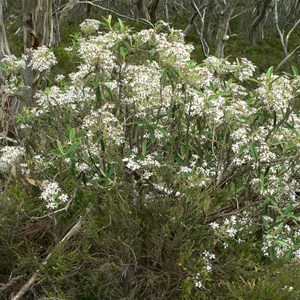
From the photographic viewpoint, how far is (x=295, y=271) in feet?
8.68

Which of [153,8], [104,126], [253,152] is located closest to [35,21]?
[104,126]

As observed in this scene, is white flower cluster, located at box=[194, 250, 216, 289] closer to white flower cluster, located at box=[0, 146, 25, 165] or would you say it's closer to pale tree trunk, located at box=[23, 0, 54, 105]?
white flower cluster, located at box=[0, 146, 25, 165]

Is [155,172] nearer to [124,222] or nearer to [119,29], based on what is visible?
[124,222]

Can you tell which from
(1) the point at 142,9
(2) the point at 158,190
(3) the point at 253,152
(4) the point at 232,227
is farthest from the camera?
(1) the point at 142,9

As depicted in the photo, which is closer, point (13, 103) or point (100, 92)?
point (100, 92)

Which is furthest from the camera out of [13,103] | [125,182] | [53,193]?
[13,103]

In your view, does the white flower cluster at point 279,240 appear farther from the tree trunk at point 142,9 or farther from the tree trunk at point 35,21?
the tree trunk at point 142,9

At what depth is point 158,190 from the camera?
2.84 m

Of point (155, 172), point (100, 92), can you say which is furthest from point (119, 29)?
point (155, 172)

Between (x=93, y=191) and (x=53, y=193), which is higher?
(x=53, y=193)

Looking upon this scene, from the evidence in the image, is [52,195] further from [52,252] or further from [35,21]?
[35,21]

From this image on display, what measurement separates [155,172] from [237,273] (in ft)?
2.41

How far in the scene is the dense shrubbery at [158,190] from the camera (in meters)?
2.61

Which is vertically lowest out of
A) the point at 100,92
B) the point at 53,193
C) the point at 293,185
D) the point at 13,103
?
the point at 13,103
